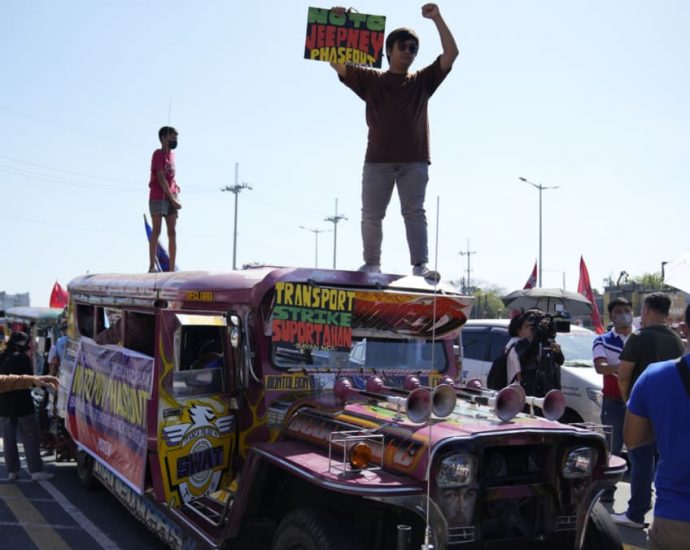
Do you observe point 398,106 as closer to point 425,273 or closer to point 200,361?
point 425,273

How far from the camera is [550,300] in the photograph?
12.8 m

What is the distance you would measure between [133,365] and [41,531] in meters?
1.95

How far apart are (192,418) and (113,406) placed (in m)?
1.48

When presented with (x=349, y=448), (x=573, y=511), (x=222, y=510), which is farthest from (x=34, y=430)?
(x=573, y=511)

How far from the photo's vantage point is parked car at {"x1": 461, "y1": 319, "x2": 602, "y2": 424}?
9.37 m

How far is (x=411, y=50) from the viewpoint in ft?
20.3

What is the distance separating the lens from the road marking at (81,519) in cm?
614

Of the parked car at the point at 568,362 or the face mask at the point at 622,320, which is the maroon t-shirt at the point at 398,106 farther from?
the parked car at the point at 568,362

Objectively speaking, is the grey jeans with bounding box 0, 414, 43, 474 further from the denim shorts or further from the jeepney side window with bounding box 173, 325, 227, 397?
the jeepney side window with bounding box 173, 325, 227, 397

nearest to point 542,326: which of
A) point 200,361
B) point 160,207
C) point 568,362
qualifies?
point 568,362

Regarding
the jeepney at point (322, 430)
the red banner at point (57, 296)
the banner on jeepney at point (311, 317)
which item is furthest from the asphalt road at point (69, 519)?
the red banner at point (57, 296)

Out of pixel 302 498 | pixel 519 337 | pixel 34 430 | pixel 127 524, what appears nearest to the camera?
pixel 302 498

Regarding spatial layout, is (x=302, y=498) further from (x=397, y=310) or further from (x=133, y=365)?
(x=133, y=365)

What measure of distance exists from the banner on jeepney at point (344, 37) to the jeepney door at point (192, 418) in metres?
2.50
